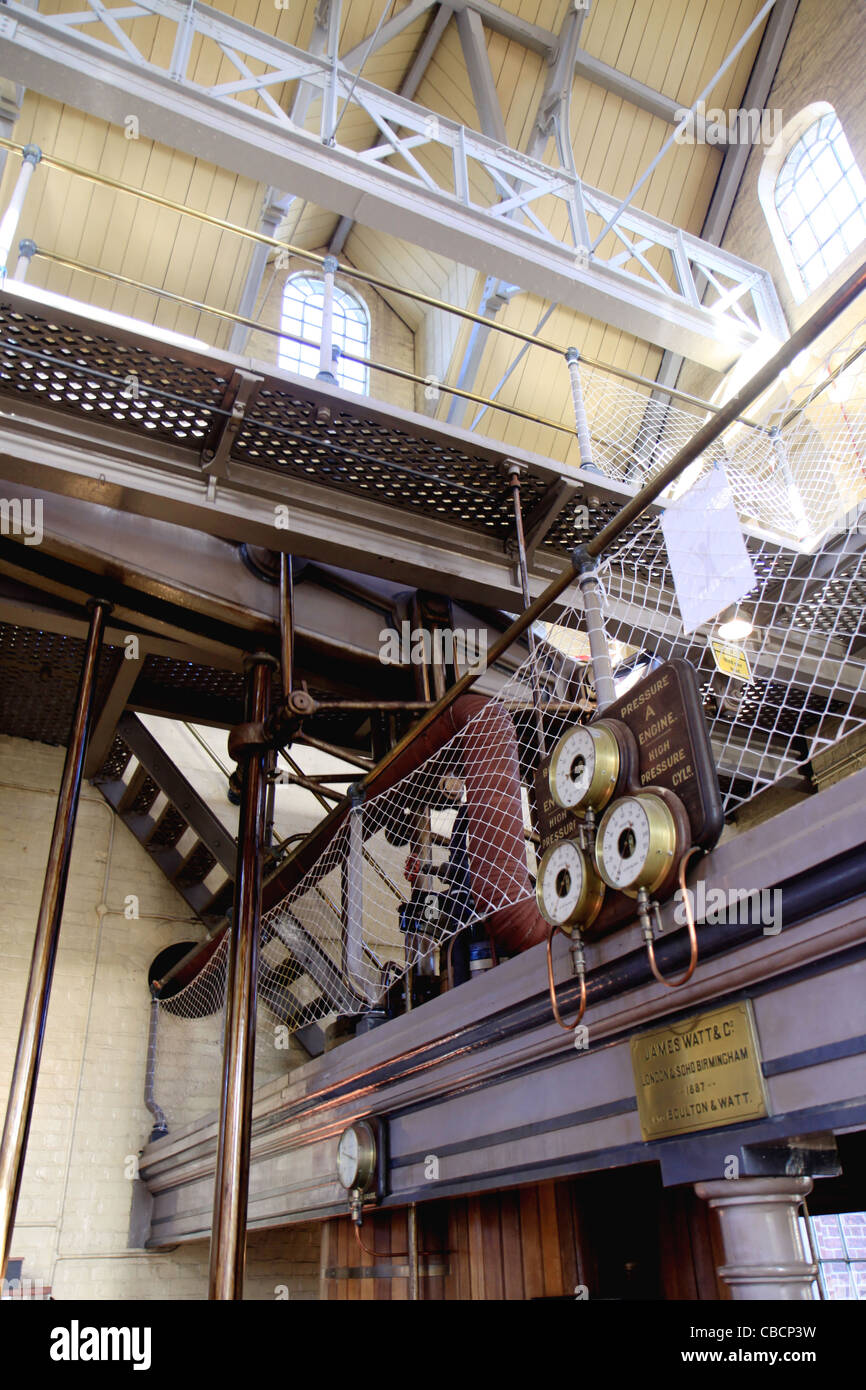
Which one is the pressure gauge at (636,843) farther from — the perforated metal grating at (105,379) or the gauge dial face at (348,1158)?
the perforated metal grating at (105,379)

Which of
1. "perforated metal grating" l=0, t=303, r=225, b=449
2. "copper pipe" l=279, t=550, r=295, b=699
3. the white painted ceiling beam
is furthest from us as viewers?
the white painted ceiling beam

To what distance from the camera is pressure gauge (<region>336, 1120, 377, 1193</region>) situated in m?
3.56

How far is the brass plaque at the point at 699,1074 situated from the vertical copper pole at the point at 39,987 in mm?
2605

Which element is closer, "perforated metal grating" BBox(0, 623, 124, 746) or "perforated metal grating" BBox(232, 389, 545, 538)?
"perforated metal grating" BBox(232, 389, 545, 538)

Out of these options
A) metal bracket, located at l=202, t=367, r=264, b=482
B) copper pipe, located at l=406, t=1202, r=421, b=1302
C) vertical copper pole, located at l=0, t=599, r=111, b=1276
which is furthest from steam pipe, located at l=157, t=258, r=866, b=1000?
copper pipe, located at l=406, t=1202, r=421, b=1302

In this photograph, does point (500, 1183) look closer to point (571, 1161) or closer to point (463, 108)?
point (571, 1161)

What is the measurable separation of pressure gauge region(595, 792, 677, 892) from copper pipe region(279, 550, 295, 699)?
8.17 feet

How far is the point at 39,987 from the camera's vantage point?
3799mm

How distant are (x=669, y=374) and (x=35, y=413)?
9.25 meters

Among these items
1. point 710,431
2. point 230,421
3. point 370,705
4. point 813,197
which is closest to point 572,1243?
point 370,705

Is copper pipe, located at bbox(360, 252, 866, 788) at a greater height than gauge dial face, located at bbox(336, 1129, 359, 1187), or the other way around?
copper pipe, located at bbox(360, 252, 866, 788)

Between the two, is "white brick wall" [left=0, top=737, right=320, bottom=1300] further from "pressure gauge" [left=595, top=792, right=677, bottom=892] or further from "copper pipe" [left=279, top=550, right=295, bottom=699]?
"pressure gauge" [left=595, top=792, right=677, bottom=892]

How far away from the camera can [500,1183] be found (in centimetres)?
281

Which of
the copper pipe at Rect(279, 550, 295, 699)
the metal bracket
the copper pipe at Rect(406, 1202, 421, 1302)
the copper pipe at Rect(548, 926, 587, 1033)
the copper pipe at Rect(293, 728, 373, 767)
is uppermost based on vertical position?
the metal bracket
